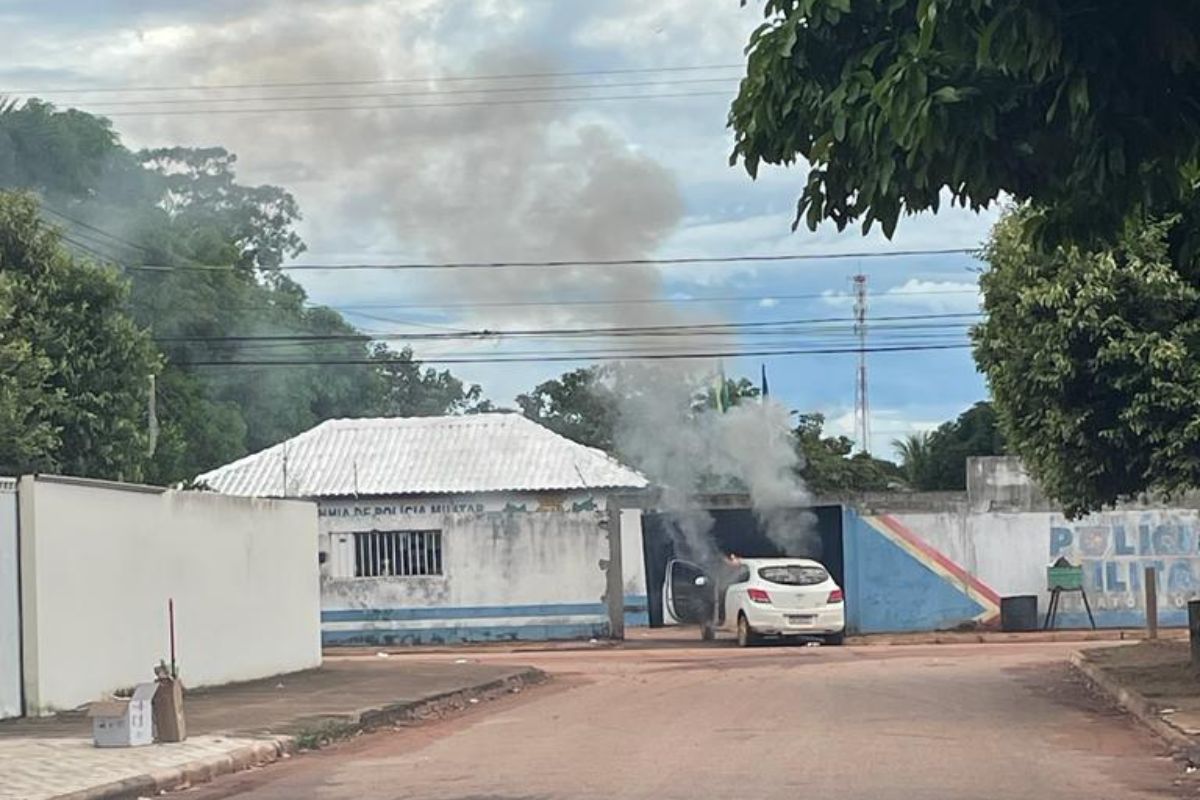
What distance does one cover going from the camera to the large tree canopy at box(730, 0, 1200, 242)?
7496mm

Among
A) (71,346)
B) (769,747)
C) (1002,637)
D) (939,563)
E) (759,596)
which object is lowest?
(1002,637)

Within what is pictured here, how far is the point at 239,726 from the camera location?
55.0 feet

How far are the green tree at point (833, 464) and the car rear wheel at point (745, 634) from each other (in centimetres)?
1642

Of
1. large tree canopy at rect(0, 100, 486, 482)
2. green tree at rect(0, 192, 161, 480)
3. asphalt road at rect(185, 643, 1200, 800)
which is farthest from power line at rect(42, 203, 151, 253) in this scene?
asphalt road at rect(185, 643, 1200, 800)

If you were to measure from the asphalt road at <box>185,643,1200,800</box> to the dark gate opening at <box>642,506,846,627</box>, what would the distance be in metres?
11.8

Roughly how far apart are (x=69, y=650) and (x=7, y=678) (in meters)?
1.12

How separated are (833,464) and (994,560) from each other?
1849 centimetres

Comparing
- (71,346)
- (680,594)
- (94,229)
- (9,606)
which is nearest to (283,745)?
(9,606)

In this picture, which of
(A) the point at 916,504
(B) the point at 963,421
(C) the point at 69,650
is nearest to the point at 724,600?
(A) the point at 916,504

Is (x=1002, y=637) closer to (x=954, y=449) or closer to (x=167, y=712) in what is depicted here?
(x=167, y=712)

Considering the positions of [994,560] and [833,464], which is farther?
[833,464]

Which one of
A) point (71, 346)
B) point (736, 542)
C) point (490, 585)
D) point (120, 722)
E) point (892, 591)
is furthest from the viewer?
point (736, 542)

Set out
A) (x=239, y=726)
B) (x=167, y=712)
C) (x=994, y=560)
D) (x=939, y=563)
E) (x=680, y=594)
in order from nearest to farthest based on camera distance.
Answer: (x=167, y=712), (x=239, y=726), (x=994, y=560), (x=939, y=563), (x=680, y=594)

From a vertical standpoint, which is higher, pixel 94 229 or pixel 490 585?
pixel 94 229
